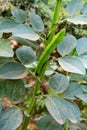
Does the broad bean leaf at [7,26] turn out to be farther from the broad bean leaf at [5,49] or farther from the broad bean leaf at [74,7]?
the broad bean leaf at [74,7]

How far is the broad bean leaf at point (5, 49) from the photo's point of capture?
601 millimetres

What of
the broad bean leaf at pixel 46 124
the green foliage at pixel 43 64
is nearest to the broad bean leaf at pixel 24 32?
the green foliage at pixel 43 64

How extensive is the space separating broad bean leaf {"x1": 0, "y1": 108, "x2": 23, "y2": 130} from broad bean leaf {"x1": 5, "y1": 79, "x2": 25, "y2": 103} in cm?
3

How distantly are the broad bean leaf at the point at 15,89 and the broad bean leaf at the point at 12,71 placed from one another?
0.04m

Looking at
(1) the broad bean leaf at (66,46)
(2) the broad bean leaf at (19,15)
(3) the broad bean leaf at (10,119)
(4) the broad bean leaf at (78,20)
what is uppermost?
(4) the broad bean leaf at (78,20)

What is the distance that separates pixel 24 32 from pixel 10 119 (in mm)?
188

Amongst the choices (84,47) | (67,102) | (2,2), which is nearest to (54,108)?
(67,102)

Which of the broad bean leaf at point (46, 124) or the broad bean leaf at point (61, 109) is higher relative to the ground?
the broad bean leaf at point (61, 109)

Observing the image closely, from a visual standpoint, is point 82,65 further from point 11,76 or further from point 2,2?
point 2,2

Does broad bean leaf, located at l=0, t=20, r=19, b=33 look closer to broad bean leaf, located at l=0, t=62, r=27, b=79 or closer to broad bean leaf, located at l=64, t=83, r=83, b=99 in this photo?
broad bean leaf, located at l=0, t=62, r=27, b=79

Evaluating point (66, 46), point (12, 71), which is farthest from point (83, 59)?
point (12, 71)

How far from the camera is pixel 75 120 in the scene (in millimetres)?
659

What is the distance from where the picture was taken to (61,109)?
65cm

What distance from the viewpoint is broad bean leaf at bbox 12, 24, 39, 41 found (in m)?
0.60
